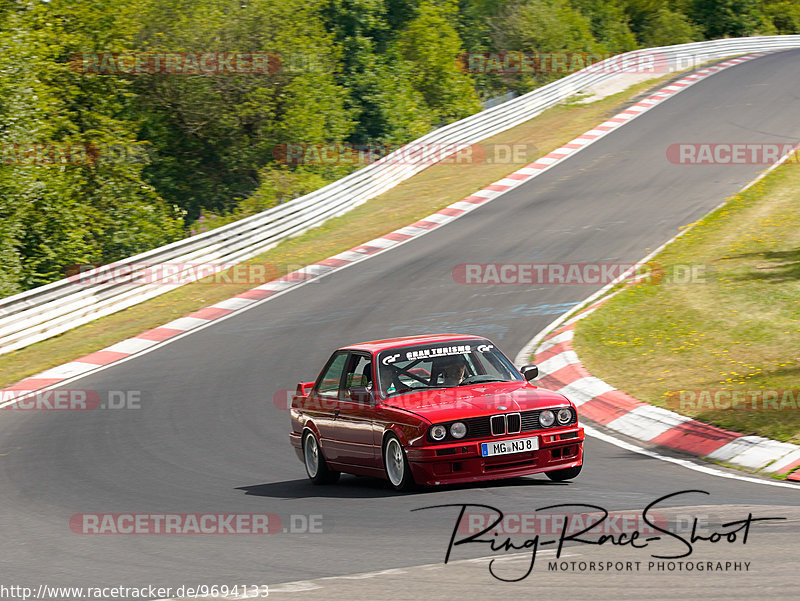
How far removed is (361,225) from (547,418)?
19.3 meters

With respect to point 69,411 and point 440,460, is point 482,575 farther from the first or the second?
point 69,411

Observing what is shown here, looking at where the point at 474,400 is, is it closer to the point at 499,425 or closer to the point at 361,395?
the point at 499,425

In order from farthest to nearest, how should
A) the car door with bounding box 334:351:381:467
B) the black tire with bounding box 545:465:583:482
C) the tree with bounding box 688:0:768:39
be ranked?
the tree with bounding box 688:0:768:39 → the car door with bounding box 334:351:381:467 → the black tire with bounding box 545:465:583:482

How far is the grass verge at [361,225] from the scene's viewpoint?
65.7 feet

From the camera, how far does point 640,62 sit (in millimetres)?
42969

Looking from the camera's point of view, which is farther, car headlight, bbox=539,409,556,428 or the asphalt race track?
car headlight, bbox=539,409,556,428

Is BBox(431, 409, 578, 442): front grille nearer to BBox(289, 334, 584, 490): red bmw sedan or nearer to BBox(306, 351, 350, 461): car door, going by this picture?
BBox(289, 334, 584, 490): red bmw sedan

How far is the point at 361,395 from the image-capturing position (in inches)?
385

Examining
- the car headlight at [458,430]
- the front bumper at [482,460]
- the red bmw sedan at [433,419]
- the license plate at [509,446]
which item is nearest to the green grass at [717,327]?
the front bumper at [482,460]

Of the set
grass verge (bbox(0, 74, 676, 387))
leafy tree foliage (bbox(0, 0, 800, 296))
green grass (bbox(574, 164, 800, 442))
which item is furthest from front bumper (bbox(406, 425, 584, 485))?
leafy tree foliage (bbox(0, 0, 800, 296))

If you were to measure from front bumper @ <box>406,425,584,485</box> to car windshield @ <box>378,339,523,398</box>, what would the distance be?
99cm

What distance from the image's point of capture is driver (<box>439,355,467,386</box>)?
9730 millimetres

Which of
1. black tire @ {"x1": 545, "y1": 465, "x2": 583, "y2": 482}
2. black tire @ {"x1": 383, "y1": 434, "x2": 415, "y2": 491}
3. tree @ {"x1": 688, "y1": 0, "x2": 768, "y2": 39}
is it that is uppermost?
tree @ {"x1": 688, "y1": 0, "x2": 768, "y2": 39}

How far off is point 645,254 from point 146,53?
62.9 ft
